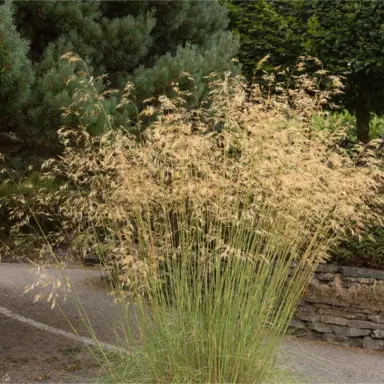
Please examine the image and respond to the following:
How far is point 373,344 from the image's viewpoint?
247 inches

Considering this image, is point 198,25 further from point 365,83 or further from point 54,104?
point 365,83

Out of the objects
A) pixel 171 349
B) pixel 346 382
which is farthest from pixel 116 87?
pixel 346 382

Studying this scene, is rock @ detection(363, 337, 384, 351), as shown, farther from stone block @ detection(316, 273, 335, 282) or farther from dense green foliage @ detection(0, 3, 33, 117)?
dense green foliage @ detection(0, 3, 33, 117)

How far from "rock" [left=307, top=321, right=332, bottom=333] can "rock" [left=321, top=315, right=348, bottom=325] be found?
0.05 metres

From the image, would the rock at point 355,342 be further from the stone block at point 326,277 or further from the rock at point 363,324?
the stone block at point 326,277

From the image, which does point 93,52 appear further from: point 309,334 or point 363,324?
point 363,324

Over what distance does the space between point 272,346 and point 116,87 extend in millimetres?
2673

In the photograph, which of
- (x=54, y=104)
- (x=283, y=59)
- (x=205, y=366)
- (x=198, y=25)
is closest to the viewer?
(x=205, y=366)

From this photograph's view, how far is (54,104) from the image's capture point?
489 cm

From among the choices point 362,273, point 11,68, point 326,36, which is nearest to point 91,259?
point 362,273

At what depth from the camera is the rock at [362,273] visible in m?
6.36

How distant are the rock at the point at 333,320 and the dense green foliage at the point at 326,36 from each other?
11.8 feet

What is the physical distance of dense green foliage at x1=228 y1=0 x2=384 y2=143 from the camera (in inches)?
350

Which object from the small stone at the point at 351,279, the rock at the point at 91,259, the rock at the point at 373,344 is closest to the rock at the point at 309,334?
the rock at the point at 373,344
